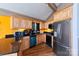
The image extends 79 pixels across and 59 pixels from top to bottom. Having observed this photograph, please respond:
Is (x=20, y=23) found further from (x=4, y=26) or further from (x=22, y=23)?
(x=4, y=26)

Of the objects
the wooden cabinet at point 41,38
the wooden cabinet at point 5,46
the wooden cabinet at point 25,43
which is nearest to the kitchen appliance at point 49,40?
the wooden cabinet at point 41,38

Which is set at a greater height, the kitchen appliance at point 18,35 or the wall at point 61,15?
the wall at point 61,15

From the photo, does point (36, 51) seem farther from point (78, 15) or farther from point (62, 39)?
point (78, 15)

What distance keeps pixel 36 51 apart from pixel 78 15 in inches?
28.1

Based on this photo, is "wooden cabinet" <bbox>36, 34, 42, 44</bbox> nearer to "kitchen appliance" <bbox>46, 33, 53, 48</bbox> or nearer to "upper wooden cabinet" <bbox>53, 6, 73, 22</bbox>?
"kitchen appliance" <bbox>46, 33, 53, 48</bbox>

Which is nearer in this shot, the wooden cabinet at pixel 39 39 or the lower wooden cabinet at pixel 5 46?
the lower wooden cabinet at pixel 5 46

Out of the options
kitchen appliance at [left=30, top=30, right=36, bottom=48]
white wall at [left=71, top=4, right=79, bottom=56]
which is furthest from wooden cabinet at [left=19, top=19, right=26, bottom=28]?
white wall at [left=71, top=4, right=79, bottom=56]

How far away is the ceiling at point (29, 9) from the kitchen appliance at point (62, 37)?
0.20 meters

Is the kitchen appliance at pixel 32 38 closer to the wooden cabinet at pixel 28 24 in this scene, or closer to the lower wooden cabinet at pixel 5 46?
the wooden cabinet at pixel 28 24

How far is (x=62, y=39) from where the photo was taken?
4.77 feet

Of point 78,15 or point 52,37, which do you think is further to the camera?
point 52,37

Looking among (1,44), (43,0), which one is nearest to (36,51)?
(1,44)

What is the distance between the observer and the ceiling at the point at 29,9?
138cm

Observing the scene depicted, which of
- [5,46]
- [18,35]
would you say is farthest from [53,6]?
[5,46]
